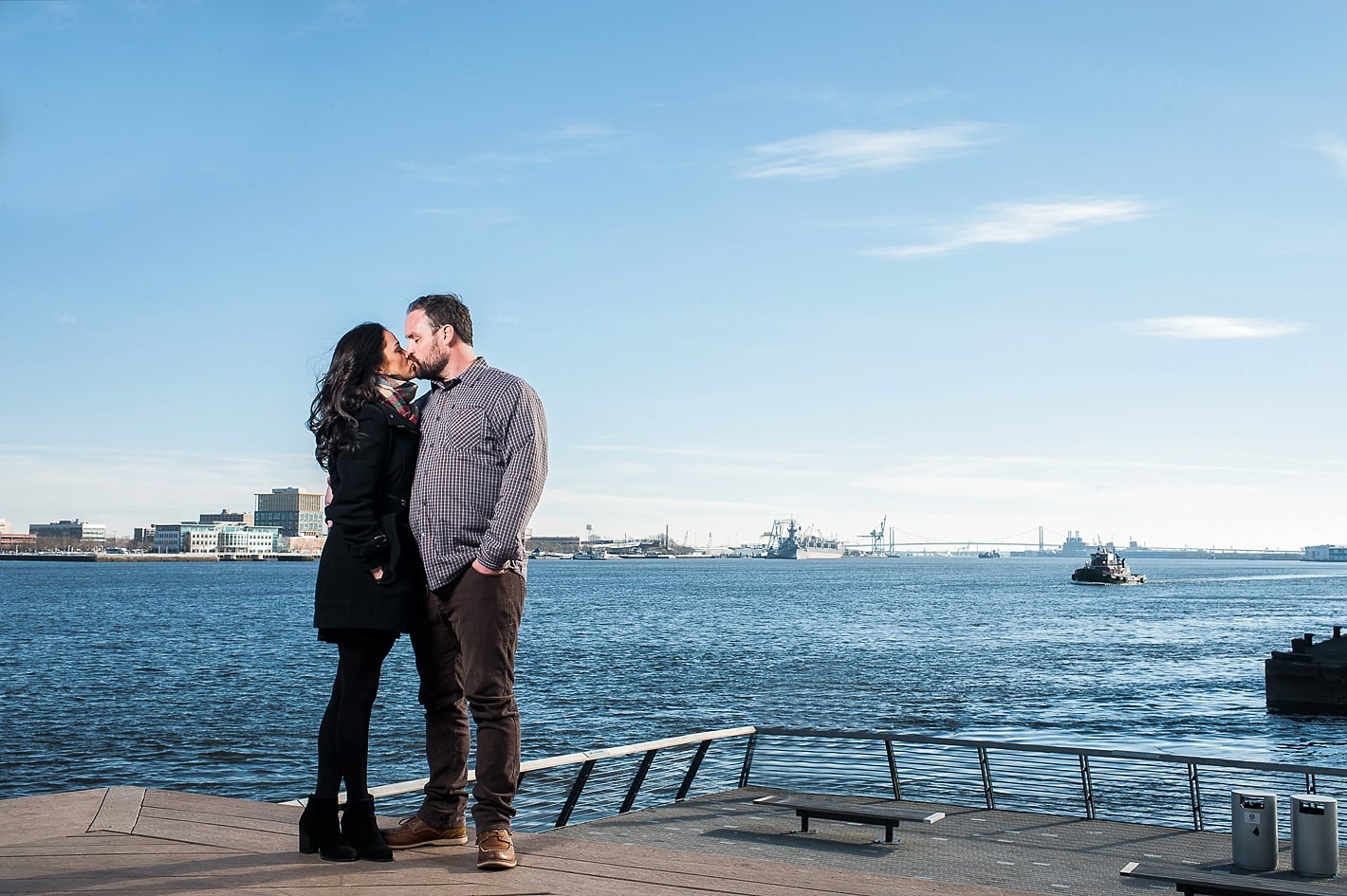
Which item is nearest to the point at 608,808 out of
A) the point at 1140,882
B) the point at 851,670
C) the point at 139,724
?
the point at 1140,882

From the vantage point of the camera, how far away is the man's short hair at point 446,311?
490 centimetres

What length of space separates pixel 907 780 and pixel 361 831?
8.30 metres

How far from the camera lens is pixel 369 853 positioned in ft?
14.9

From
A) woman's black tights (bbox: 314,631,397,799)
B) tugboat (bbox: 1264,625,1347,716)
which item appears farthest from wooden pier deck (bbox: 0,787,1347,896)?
tugboat (bbox: 1264,625,1347,716)

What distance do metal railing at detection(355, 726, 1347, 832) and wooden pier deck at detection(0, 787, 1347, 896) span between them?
1106mm

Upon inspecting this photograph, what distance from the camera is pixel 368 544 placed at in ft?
14.8

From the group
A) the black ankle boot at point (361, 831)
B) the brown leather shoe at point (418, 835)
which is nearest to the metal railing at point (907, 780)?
the brown leather shoe at point (418, 835)

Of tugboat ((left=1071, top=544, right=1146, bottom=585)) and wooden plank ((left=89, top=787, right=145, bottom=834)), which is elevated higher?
wooden plank ((left=89, top=787, right=145, bottom=834))

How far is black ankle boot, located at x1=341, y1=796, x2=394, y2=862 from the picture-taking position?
15.0 feet

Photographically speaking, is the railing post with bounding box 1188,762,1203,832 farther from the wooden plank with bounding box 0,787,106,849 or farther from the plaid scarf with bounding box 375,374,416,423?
the wooden plank with bounding box 0,787,106,849

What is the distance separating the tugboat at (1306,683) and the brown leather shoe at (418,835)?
31892mm

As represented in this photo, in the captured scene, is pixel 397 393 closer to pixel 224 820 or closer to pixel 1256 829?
pixel 224 820

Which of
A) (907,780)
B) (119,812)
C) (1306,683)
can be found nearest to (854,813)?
→ (119,812)

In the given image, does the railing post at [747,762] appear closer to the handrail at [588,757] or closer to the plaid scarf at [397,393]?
the handrail at [588,757]
